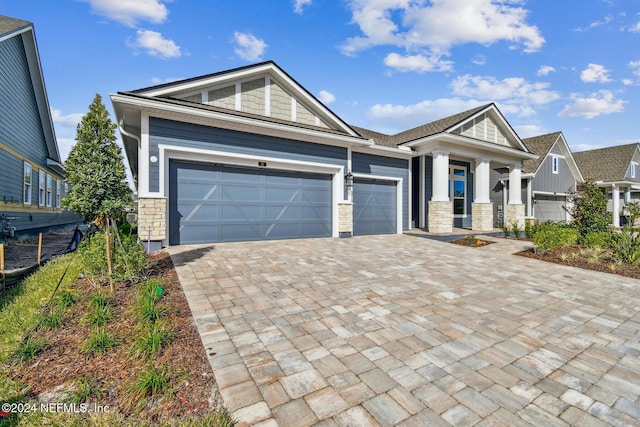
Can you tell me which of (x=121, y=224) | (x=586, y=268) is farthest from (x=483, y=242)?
(x=121, y=224)

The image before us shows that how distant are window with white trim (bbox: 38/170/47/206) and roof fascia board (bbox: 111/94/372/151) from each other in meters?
10.6

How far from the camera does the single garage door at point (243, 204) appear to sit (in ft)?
26.2

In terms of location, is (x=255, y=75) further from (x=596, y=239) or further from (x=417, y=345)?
(x=596, y=239)

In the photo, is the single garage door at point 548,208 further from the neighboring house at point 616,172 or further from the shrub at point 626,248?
the shrub at point 626,248

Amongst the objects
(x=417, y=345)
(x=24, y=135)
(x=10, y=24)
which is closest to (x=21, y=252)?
(x=24, y=135)

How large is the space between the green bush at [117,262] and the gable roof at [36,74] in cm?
955

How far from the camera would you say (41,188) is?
44.2 feet

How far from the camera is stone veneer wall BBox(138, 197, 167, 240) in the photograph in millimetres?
7203

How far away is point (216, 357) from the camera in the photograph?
2.45m

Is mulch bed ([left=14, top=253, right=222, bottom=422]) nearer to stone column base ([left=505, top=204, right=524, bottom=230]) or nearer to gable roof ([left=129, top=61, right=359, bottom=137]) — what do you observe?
gable roof ([left=129, top=61, right=359, bottom=137])

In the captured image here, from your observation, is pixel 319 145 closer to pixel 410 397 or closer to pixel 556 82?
pixel 410 397

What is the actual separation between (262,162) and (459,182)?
435 inches

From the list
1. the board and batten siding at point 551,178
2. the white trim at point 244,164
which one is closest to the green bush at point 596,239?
the white trim at point 244,164

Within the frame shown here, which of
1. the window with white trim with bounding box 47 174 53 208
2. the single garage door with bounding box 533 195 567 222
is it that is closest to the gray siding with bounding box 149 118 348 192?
the window with white trim with bounding box 47 174 53 208
